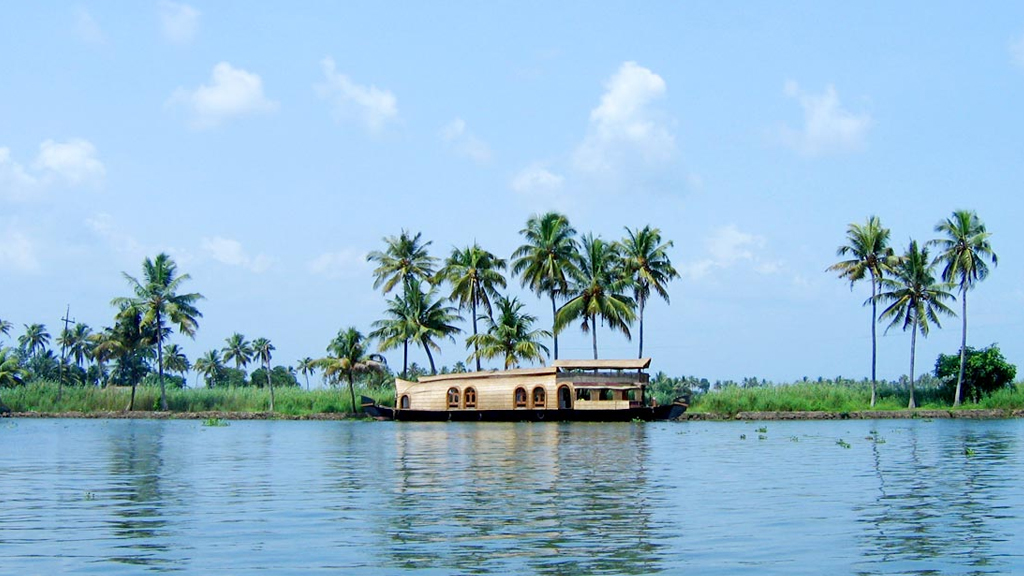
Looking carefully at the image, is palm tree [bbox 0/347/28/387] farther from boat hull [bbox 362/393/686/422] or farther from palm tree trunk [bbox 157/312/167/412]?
boat hull [bbox 362/393/686/422]

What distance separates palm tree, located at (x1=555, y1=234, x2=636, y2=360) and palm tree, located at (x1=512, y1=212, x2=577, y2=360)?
72 centimetres

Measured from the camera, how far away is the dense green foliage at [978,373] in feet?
212

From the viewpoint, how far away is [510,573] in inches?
421

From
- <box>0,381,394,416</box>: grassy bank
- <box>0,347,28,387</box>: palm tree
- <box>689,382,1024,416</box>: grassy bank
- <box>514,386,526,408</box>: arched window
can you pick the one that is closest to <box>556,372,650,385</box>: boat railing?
<box>514,386,526,408</box>: arched window

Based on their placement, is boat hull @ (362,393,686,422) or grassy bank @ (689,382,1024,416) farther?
grassy bank @ (689,382,1024,416)

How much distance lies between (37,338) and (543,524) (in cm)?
12203

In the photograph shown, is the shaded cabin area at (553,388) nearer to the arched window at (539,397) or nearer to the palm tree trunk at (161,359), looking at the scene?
the arched window at (539,397)

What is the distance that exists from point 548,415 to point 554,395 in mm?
1165

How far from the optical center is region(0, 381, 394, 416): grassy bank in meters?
72.3

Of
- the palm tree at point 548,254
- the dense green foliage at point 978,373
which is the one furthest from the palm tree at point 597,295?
the dense green foliage at point 978,373

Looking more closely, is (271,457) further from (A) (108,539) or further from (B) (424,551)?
(B) (424,551)

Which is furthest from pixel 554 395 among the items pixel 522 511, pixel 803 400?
pixel 522 511

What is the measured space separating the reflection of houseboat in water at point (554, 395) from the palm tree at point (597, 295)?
227 inches

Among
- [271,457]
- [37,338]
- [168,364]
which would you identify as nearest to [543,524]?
[271,457]
